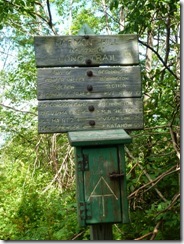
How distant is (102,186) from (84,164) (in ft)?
0.45

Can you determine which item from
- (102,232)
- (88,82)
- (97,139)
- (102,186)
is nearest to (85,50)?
(88,82)

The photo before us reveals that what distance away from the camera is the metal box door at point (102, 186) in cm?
205

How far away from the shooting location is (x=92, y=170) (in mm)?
2088

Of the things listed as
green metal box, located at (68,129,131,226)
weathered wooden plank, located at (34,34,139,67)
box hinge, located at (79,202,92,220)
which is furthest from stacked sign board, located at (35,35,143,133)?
box hinge, located at (79,202,92,220)

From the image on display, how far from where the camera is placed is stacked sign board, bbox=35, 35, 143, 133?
2211mm

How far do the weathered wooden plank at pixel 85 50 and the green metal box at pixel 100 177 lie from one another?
41 cm

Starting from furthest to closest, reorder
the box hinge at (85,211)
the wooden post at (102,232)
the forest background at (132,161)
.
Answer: the forest background at (132,161) → the wooden post at (102,232) → the box hinge at (85,211)

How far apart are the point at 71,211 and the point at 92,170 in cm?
219

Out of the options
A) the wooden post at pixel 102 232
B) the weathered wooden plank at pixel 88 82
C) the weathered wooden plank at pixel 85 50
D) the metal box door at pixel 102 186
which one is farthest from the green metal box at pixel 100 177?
the weathered wooden plank at pixel 85 50

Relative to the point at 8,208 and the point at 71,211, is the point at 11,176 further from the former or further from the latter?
the point at 71,211

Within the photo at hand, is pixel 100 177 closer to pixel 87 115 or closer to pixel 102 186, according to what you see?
pixel 102 186

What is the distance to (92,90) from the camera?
88.3 inches

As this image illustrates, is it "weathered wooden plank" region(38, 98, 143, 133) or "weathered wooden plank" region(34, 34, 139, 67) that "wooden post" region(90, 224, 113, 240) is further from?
"weathered wooden plank" region(34, 34, 139, 67)

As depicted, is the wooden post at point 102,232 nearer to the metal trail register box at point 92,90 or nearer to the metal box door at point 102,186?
the metal box door at point 102,186
